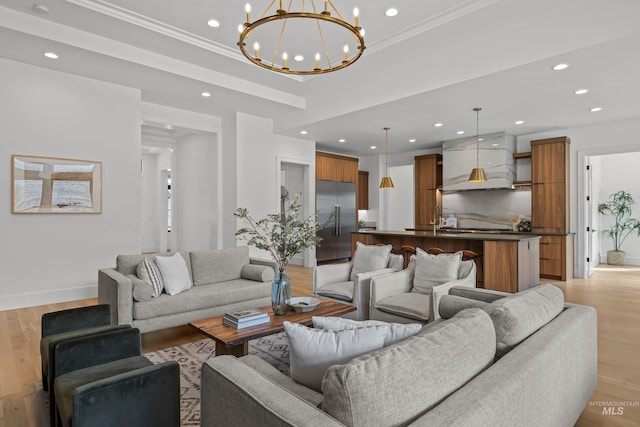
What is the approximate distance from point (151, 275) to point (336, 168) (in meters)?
5.93

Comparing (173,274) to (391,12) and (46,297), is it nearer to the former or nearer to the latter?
(46,297)

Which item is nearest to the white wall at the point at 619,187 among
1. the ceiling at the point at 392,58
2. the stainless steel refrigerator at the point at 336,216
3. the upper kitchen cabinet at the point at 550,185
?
the upper kitchen cabinet at the point at 550,185

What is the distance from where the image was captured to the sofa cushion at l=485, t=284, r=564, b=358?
155 cm

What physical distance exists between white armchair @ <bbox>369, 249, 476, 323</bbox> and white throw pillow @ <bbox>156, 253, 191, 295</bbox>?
6.06ft

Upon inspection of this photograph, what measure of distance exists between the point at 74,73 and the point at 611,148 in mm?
8404

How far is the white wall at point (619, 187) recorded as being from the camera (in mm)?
8203

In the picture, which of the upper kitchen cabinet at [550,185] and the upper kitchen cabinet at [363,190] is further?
the upper kitchen cabinet at [363,190]

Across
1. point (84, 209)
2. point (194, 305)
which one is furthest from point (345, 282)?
point (84, 209)

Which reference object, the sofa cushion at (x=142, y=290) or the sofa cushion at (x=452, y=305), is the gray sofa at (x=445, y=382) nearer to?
the sofa cushion at (x=452, y=305)

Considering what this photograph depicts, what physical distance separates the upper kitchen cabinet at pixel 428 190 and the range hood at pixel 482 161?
474 millimetres

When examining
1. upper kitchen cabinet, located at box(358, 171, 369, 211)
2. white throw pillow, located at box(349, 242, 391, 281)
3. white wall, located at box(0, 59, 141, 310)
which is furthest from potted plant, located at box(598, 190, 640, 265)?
white wall, located at box(0, 59, 141, 310)

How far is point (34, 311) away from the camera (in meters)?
4.22

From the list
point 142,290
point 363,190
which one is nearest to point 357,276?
point 142,290

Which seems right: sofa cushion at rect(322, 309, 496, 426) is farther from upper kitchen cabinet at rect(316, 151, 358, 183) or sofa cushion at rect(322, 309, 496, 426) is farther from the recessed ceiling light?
upper kitchen cabinet at rect(316, 151, 358, 183)
